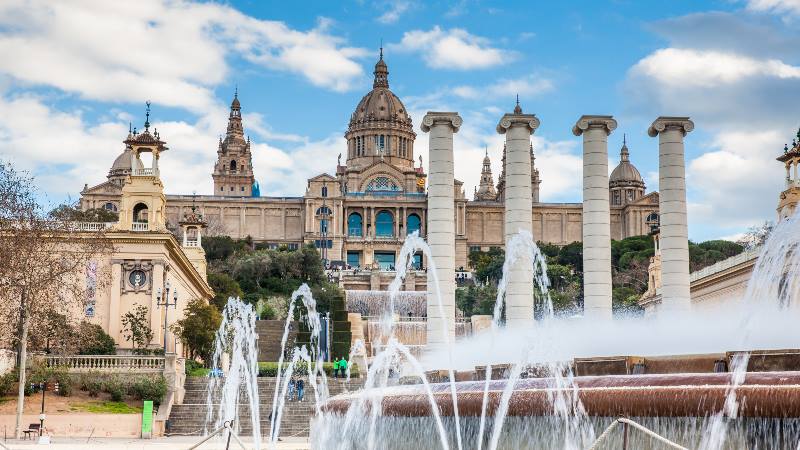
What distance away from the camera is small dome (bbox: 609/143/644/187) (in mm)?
168375

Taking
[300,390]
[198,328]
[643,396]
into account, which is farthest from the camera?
[198,328]

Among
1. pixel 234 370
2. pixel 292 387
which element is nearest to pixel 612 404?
pixel 234 370

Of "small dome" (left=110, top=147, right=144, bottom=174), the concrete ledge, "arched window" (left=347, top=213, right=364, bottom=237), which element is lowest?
the concrete ledge

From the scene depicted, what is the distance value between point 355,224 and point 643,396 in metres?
139

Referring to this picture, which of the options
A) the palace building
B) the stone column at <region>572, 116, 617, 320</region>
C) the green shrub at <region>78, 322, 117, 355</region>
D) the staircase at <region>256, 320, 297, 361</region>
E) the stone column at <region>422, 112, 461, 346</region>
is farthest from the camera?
the palace building

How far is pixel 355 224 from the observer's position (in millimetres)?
152625

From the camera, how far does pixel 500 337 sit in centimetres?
3145

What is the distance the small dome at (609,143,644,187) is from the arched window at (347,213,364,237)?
40.0 metres

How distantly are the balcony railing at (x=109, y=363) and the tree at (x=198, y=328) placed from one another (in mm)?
10470

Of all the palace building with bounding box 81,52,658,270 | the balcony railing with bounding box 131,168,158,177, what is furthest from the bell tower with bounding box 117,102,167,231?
the palace building with bounding box 81,52,658,270

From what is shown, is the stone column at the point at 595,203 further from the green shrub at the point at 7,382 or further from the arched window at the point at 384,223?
the arched window at the point at 384,223

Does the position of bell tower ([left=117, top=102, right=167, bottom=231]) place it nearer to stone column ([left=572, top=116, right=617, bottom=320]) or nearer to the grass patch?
the grass patch

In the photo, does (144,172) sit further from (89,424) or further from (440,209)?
(440,209)

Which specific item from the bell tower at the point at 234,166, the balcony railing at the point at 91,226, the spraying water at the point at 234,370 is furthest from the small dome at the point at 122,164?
the balcony railing at the point at 91,226
